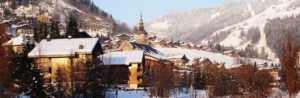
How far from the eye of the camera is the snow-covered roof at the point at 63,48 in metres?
77.7

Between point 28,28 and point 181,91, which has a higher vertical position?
point 28,28

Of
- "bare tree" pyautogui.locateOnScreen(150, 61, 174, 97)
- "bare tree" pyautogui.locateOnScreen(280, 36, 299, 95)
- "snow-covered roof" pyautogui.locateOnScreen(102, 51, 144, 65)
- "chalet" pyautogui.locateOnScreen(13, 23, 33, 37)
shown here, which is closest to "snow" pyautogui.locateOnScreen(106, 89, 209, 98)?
"bare tree" pyautogui.locateOnScreen(150, 61, 174, 97)

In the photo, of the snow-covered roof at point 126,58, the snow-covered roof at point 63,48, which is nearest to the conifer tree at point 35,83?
the snow-covered roof at point 63,48

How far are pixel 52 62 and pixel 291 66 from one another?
3437cm

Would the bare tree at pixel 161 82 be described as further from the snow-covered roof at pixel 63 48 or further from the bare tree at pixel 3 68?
the bare tree at pixel 3 68

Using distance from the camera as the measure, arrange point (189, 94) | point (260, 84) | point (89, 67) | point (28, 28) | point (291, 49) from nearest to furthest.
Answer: point (291, 49), point (89, 67), point (260, 84), point (189, 94), point (28, 28)

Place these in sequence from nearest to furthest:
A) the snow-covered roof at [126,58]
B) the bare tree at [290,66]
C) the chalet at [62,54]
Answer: the bare tree at [290,66] < the chalet at [62,54] < the snow-covered roof at [126,58]

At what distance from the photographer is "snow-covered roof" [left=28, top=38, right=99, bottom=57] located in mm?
77688

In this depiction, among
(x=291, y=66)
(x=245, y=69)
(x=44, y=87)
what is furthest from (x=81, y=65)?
(x=245, y=69)

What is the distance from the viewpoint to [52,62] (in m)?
78.5

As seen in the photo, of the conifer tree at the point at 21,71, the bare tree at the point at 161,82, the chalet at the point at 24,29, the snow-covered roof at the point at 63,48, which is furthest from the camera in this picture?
the chalet at the point at 24,29

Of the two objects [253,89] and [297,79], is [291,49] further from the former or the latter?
[253,89]

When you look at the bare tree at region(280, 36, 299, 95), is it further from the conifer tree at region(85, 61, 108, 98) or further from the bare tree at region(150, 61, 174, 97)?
the bare tree at region(150, 61, 174, 97)

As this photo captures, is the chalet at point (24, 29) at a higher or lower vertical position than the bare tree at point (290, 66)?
higher
